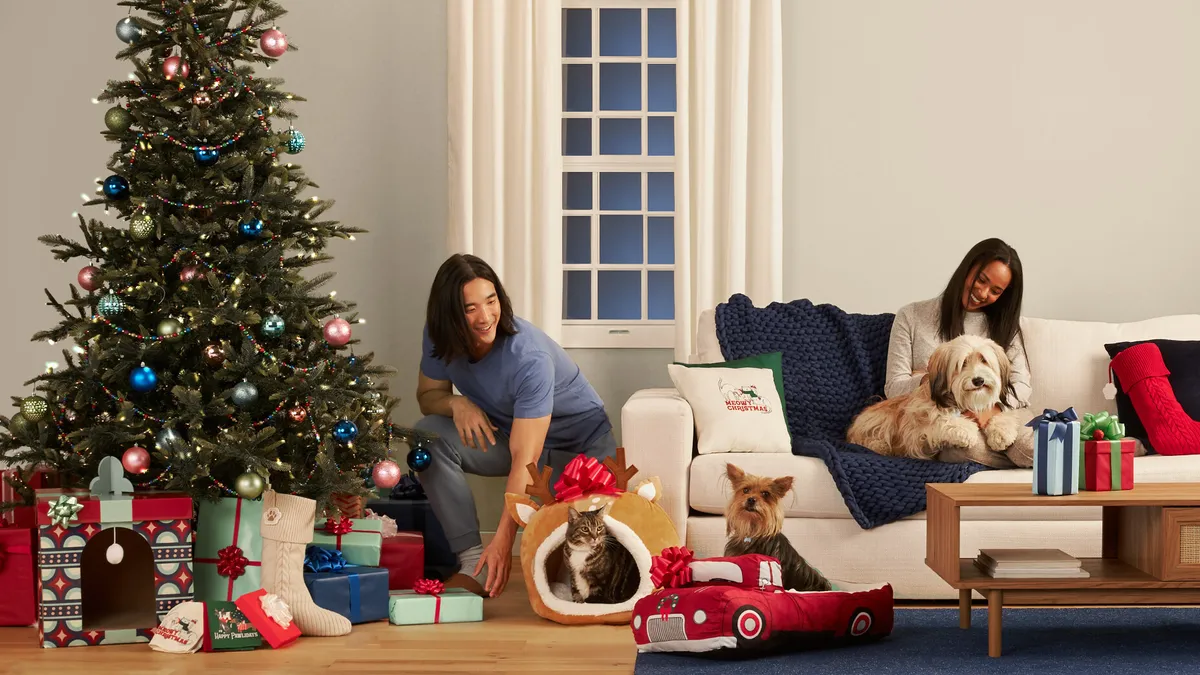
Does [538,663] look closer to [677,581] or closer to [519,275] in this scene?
[677,581]

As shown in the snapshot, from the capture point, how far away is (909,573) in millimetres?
3004

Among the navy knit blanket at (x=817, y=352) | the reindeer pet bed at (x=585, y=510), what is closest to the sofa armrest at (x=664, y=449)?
the reindeer pet bed at (x=585, y=510)

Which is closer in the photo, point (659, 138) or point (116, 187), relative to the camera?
point (116, 187)

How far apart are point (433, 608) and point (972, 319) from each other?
1938mm

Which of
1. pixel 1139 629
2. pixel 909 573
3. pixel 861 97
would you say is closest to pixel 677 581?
pixel 909 573

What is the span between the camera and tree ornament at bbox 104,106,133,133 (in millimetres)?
2811

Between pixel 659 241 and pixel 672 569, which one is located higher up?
pixel 659 241

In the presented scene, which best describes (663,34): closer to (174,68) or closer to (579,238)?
(579,238)

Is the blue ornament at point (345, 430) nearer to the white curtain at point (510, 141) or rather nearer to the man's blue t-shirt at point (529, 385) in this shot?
the man's blue t-shirt at point (529, 385)

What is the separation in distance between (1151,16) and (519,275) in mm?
2450

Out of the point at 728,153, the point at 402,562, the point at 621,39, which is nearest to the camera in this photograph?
the point at 402,562

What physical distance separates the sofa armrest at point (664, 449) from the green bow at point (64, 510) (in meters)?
1.39

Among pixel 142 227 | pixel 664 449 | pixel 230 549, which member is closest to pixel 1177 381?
pixel 664 449

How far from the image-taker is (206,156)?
9.18 feet
